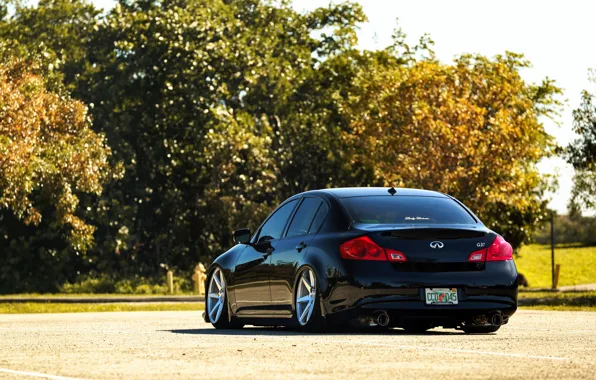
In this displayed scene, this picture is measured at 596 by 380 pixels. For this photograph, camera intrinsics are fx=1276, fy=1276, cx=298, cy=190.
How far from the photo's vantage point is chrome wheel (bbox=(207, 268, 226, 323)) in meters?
14.9

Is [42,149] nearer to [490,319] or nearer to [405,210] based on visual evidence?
[405,210]

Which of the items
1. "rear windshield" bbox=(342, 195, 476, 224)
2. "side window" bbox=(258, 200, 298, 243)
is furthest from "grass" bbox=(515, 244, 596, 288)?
"rear windshield" bbox=(342, 195, 476, 224)

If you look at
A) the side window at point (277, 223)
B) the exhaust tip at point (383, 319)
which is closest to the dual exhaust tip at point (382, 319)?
the exhaust tip at point (383, 319)

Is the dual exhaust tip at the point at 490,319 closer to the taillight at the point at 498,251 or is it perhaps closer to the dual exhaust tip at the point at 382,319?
the taillight at the point at 498,251

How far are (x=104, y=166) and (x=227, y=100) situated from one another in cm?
895

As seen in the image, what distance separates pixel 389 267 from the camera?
12469mm

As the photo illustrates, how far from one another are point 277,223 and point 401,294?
96.4 inches

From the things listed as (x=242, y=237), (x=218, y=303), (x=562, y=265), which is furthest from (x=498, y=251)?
(x=562, y=265)

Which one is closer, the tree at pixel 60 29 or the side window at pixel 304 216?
the side window at pixel 304 216

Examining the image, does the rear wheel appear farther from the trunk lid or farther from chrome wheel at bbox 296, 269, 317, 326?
the trunk lid

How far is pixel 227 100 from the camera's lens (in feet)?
163

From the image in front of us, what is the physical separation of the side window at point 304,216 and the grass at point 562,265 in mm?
54806

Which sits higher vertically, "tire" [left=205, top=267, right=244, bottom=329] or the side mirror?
the side mirror

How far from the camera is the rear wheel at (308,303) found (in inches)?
504
